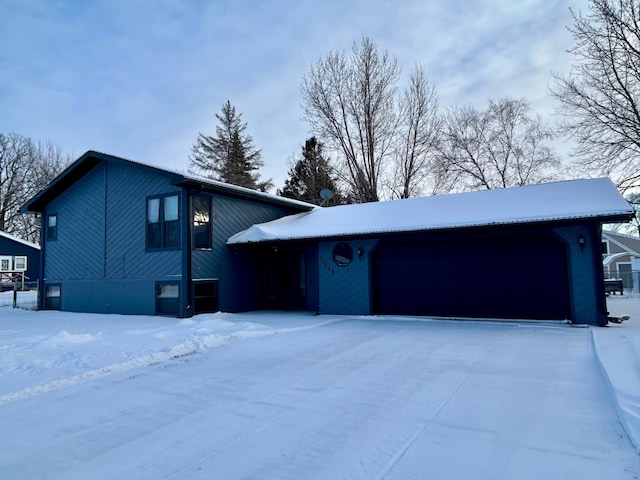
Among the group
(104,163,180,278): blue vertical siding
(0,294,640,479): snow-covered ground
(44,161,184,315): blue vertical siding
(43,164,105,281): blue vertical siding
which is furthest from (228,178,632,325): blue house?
(43,164,105,281): blue vertical siding

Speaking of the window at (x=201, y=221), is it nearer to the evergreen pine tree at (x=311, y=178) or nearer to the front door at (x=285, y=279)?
the front door at (x=285, y=279)

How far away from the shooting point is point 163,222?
37.6 ft

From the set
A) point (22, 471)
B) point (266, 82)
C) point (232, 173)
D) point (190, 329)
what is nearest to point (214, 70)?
point (266, 82)

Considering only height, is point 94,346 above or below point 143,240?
below

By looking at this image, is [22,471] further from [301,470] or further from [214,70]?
[214,70]

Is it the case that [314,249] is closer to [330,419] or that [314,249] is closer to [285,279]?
[285,279]

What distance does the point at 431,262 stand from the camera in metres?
10.4

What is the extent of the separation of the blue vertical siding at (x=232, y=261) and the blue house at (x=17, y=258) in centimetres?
1866

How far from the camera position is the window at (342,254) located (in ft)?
36.8

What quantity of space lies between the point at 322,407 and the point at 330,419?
1.03 feet

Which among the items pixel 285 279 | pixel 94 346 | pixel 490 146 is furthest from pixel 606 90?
pixel 94 346

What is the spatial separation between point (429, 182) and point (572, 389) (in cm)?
2007

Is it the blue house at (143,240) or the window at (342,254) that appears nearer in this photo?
the blue house at (143,240)

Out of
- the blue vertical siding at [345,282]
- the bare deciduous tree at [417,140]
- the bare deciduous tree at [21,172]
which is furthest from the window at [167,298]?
the bare deciduous tree at [21,172]
